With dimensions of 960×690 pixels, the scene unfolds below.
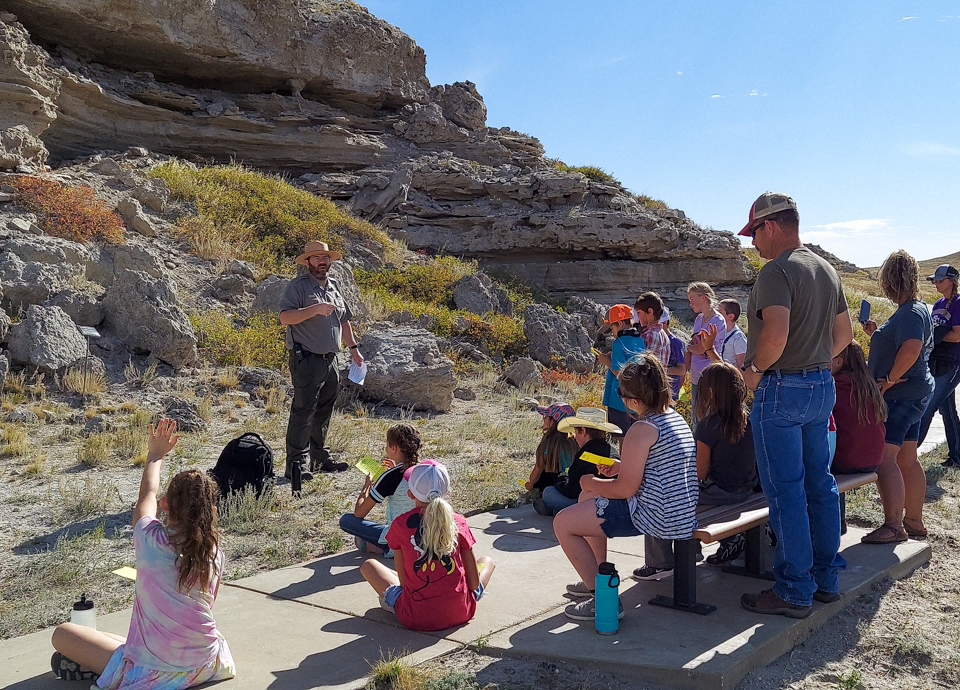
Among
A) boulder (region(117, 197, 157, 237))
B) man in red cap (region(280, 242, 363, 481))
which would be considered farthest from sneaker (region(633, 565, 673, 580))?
boulder (region(117, 197, 157, 237))

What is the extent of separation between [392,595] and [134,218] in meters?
12.6

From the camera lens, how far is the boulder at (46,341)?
387 inches

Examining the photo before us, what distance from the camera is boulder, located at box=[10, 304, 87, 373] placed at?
9836mm

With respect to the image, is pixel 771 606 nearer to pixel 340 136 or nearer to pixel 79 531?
pixel 79 531

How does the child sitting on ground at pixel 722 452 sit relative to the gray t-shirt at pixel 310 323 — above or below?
below

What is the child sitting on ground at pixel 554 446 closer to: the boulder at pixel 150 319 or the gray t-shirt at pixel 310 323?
the gray t-shirt at pixel 310 323

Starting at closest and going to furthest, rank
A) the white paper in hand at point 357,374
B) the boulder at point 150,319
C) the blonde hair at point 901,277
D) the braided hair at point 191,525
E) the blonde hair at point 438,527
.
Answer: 1. the braided hair at point 191,525
2. the blonde hair at point 438,527
3. the blonde hair at point 901,277
4. the white paper in hand at point 357,374
5. the boulder at point 150,319

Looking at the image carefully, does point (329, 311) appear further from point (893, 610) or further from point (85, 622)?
point (893, 610)

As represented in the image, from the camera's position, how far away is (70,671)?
11.2 ft

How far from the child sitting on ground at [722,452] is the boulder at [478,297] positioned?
11.9 m

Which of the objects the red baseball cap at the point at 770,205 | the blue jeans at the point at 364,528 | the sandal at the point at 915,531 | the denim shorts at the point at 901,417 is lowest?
the sandal at the point at 915,531

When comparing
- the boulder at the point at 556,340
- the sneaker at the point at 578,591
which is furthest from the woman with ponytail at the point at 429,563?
the boulder at the point at 556,340

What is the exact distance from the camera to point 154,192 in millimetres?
15781

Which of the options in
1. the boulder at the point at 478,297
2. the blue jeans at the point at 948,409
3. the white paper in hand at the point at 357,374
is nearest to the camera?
the blue jeans at the point at 948,409
